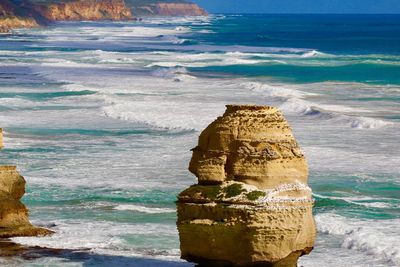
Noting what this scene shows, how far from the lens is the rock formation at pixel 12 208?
16516 mm

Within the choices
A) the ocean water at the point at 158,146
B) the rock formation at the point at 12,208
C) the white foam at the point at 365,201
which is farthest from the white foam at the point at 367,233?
the rock formation at the point at 12,208

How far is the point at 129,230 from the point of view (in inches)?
708

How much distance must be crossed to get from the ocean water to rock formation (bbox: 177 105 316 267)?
266 cm

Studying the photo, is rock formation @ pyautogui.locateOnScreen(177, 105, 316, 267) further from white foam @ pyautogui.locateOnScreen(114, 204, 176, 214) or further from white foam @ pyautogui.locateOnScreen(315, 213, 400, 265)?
white foam @ pyautogui.locateOnScreen(114, 204, 176, 214)

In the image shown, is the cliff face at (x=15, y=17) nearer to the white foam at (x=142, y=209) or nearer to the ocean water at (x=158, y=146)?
the ocean water at (x=158, y=146)

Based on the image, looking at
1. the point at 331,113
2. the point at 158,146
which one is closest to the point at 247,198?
the point at 158,146

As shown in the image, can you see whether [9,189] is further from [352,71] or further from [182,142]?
[352,71]

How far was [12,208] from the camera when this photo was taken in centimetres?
1659

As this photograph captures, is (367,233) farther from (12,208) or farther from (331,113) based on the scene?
(331,113)

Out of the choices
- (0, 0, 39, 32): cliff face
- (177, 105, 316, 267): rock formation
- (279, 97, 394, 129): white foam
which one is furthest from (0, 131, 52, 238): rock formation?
(0, 0, 39, 32): cliff face

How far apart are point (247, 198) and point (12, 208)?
18.5 feet

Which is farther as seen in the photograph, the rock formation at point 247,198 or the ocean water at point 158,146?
the ocean water at point 158,146

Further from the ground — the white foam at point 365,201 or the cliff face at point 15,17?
the cliff face at point 15,17

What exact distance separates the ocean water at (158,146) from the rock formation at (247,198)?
2.66 meters
